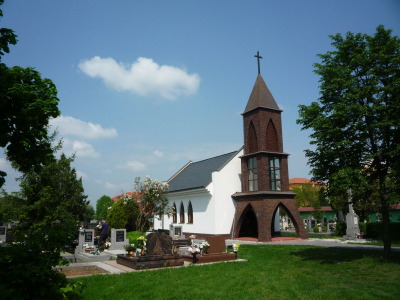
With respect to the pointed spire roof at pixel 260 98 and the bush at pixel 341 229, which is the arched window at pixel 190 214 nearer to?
the pointed spire roof at pixel 260 98

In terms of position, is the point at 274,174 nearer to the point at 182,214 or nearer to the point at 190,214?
the point at 190,214

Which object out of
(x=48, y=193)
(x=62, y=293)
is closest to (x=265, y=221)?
(x=48, y=193)

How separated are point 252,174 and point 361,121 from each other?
15.5m

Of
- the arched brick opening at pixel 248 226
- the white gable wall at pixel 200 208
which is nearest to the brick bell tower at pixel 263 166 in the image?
the arched brick opening at pixel 248 226

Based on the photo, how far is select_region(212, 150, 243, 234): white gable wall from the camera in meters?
28.8

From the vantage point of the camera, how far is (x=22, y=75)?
613cm

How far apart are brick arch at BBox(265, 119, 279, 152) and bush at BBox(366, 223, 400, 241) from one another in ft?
33.4

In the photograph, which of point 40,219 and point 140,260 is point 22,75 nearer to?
point 140,260

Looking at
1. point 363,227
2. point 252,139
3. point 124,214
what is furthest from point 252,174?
point 124,214

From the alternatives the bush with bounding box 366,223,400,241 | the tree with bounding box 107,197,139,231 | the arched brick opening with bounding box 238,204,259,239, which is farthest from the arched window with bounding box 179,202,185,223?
the bush with bounding box 366,223,400,241

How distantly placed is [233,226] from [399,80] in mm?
19679

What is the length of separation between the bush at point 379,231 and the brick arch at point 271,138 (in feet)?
33.4

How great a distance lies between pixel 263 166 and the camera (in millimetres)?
26766

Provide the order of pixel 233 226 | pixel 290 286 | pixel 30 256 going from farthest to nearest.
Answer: pixel 233 226, pixel 290 286, pixel 30 256
